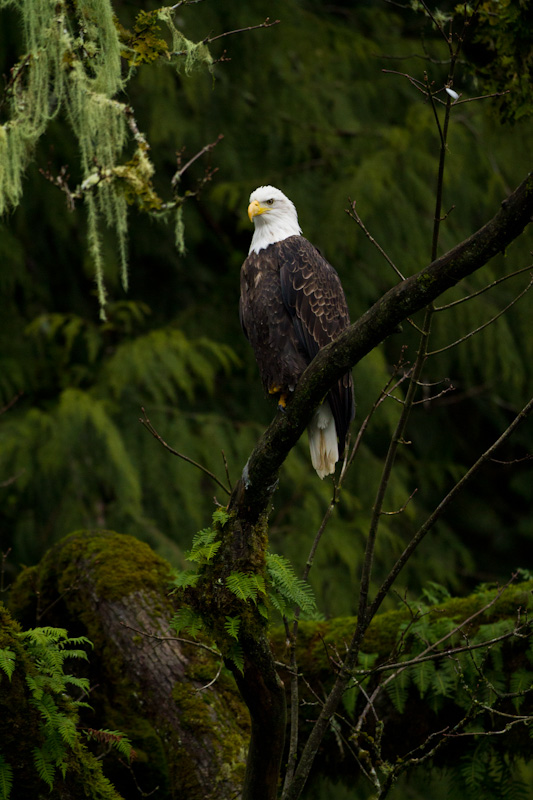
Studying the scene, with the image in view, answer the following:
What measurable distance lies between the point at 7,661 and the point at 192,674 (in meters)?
1.14

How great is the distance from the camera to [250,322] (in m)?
4.07

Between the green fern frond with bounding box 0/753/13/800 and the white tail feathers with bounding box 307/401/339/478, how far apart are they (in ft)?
6.46

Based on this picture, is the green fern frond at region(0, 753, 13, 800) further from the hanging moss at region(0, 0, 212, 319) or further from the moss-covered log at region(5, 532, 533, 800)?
the hanging moss at region(0, 0, 212, 319)

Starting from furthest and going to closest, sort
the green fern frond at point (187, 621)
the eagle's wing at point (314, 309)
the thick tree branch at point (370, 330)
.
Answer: the eagle's wing at point (314, 309) → the green fern frond at point (187, 621) → the thick tree branch at point (370, 330)

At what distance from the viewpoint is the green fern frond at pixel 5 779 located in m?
2.48

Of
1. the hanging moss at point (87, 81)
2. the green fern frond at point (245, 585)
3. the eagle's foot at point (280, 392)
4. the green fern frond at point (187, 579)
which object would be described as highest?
the hanging moss at point (87, 81)

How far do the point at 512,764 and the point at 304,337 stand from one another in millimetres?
1888

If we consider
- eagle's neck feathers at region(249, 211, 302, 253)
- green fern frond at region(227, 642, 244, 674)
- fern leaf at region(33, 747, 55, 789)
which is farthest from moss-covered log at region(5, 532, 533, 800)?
eagle's neck feathers at region(249, 211, 302, 253)

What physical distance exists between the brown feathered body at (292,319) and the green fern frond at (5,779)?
1959 mm

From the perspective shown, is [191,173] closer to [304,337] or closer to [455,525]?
[304,337]

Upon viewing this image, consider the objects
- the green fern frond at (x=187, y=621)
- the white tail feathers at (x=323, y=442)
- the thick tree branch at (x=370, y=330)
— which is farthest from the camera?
the white tail feathers at (x=323, y=442)

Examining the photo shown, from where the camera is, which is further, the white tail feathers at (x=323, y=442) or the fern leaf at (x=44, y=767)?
the white tail feathers at (x=323, y=442)

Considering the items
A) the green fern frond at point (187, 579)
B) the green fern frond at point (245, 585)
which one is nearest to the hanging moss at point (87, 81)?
the green fern frond at point (187, 579)

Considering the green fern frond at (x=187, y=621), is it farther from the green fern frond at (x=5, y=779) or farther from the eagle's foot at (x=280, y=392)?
the eagle's foot at (x=280, y=392)
